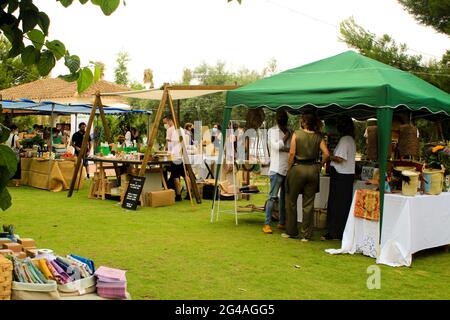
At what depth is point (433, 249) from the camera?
7.54 metres

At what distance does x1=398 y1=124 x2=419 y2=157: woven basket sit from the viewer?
739 cm

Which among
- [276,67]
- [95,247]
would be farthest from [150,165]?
[276,67]

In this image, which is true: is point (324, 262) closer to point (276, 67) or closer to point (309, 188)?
point (309, 188)

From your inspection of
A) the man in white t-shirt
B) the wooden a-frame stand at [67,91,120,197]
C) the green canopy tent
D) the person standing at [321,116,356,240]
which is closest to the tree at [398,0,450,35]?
the green canopy tent

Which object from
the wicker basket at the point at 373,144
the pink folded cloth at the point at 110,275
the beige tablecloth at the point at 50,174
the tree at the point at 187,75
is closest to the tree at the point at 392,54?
the wicker basket at the point at 373,144

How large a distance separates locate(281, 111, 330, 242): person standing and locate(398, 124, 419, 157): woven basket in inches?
41.9

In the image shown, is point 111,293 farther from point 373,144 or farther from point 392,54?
point 392,54

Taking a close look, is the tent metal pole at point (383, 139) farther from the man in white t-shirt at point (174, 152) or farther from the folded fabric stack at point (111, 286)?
the man in white t-shirt at point (174, 152)

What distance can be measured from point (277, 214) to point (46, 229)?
12.3ft

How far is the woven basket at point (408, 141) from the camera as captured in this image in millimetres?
7395

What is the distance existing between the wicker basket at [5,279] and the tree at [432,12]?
11863 millimetres

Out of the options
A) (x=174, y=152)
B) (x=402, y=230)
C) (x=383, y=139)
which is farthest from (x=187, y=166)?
(x=402, y=230)
